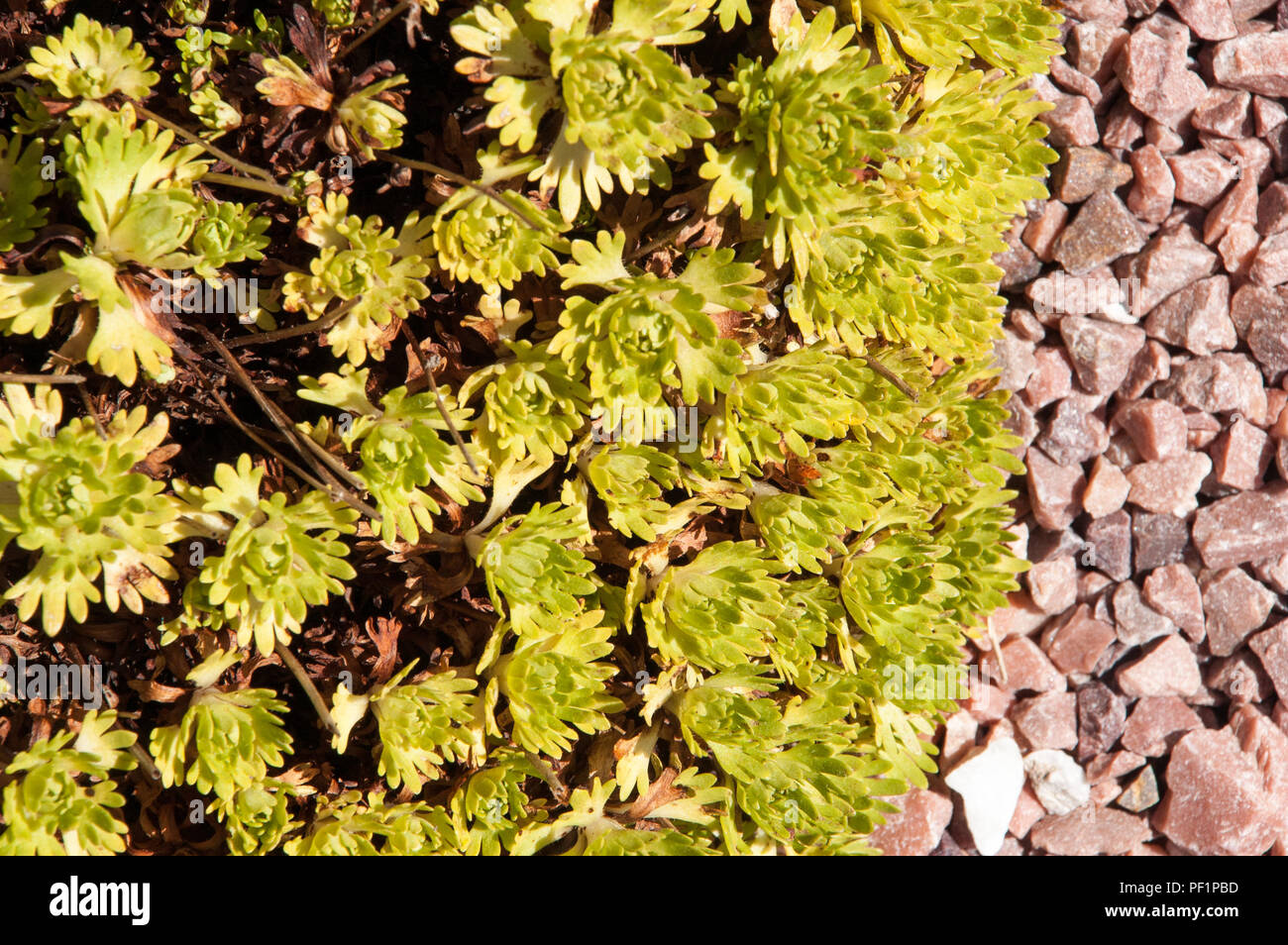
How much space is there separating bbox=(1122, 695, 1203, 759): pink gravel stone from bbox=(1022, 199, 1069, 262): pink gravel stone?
5.08 ft

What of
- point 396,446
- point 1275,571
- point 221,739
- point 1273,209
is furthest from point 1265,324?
point 221,739

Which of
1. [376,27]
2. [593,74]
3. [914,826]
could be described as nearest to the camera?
[593,74]

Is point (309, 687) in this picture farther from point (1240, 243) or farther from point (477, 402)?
point (1240, 243)

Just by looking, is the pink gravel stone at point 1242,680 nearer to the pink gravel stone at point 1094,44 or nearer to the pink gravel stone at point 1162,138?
the pink gravel stone at point 1162,138

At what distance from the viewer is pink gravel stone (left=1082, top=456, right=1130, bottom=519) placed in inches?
126

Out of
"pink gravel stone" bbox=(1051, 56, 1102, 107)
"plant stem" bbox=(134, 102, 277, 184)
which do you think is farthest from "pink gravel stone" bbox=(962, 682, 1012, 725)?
"plant stem" bbox=(134, 102, 277, 184)

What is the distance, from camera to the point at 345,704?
2152 mm

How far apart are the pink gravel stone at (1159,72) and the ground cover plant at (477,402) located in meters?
0.75

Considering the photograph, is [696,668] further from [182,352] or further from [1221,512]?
[1221,512]

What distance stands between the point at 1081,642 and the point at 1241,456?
82 cm

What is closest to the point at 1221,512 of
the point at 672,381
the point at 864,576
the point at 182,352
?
the point at 864,576

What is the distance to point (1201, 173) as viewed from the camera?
3189 mm

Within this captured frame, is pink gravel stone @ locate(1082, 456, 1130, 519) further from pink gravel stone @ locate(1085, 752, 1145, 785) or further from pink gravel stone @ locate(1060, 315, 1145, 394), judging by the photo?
pink gravel stone @ locate(1085, 752, 1145, 785)

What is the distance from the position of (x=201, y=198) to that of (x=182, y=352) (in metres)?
0.32
